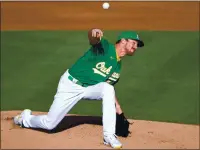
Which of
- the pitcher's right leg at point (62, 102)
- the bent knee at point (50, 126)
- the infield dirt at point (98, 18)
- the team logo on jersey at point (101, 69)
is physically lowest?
the bent knee at point (50, 126)

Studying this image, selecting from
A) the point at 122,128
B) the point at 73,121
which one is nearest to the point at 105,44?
the point at 122,128

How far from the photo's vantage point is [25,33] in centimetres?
1100

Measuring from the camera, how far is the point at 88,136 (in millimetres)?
5270

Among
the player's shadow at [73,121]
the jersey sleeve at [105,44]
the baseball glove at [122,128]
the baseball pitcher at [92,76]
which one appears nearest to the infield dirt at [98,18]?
the player's shadow at [73,121]

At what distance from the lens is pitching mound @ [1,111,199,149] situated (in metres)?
4.84

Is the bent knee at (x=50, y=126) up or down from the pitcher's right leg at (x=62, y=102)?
down

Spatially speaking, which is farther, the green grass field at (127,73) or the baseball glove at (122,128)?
the green grass field at (127,73)

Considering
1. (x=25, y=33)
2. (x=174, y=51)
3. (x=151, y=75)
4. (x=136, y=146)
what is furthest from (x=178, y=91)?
(x=25, y=33)

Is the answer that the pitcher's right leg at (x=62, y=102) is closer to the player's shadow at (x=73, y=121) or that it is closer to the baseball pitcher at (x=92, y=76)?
the baseball pitcher at (x=92, y=76)

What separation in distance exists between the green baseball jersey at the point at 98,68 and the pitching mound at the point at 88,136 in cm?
66

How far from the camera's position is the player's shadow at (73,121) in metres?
5.60

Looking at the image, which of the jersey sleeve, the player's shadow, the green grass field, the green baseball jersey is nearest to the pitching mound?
the player's shadow

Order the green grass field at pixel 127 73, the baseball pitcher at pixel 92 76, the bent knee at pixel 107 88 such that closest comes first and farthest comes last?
1. the bent knee at pixel 107 88
2. the baseball pitcher at pixel 92 76
3. the green grass field at pixel 127 73

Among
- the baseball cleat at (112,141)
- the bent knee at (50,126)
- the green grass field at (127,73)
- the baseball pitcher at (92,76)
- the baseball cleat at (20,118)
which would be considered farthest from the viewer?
the green grass field at (127,73)
